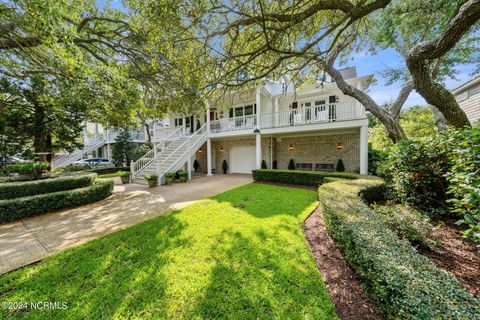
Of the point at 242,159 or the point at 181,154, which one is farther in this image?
the point at 242,159

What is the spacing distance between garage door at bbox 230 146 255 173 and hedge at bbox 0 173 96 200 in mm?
9825

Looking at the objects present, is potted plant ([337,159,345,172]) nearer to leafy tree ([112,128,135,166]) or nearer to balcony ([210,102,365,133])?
balcony ([210,102,365,133])

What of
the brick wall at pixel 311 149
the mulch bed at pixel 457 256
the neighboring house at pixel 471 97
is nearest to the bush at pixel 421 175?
the mulch bed at pixel 457 256

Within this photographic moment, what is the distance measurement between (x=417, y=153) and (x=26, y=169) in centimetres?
1272

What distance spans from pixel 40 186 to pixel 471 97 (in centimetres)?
2048

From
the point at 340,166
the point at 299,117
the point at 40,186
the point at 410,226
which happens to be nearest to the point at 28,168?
the point at 40,186

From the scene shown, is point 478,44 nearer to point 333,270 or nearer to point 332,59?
point 332,59

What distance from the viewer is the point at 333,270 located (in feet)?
9.75

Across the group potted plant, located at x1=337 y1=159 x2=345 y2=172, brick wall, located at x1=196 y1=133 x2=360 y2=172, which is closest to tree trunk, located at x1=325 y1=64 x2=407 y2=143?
brick wall, located at x1=196 y1=133 x2=360 y2=172

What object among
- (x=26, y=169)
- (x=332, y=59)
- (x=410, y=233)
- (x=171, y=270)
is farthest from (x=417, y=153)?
(x=26, y=169)

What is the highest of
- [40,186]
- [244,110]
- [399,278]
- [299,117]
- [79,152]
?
[244,110]

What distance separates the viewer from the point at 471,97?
33.2ft

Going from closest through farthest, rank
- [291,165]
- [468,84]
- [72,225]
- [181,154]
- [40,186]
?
1. [72,225]
2. [40,186]
3. [468,84]
4. [181,154]
5. [291,165]

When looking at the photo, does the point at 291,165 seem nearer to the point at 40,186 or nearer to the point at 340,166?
the point at 340,166
